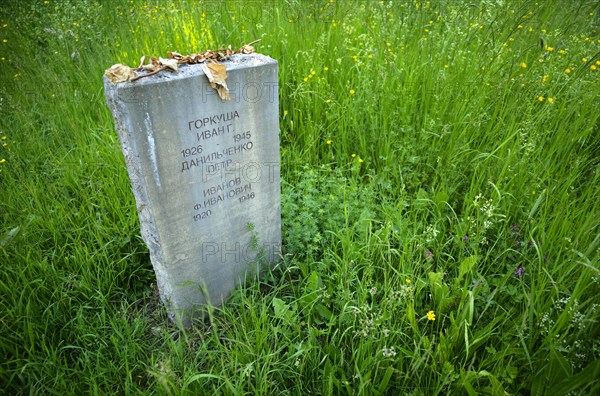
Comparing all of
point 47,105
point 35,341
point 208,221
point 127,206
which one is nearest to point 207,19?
point 47,105

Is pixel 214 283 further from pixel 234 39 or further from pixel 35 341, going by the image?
pixel 234 39

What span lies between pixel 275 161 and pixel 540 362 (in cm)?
156

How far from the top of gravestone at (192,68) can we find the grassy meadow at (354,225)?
3.07 feet

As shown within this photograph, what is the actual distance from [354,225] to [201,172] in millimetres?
876

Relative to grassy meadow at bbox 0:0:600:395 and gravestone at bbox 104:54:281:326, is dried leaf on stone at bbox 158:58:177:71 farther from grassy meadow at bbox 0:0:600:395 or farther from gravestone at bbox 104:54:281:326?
grassy meadow at bbox 0:0:600:395

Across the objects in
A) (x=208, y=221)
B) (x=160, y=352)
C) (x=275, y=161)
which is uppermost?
(x=275, y=161)

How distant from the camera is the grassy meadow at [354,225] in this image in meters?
1.69

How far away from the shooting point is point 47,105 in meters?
3.43

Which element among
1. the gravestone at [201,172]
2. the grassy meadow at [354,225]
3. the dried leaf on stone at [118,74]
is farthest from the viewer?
the grassy meadow at [354,225]

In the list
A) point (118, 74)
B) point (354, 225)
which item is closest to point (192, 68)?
point (118, 74)

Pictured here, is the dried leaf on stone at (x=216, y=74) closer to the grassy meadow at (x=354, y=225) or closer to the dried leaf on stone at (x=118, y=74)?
the dried leaf on stone at (x=118, y=74)

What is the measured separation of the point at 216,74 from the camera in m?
1.65

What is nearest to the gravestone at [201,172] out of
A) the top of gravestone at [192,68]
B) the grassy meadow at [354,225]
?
the top of gravestone at [192,68]

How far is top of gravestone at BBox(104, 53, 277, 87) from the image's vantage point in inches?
58.7
